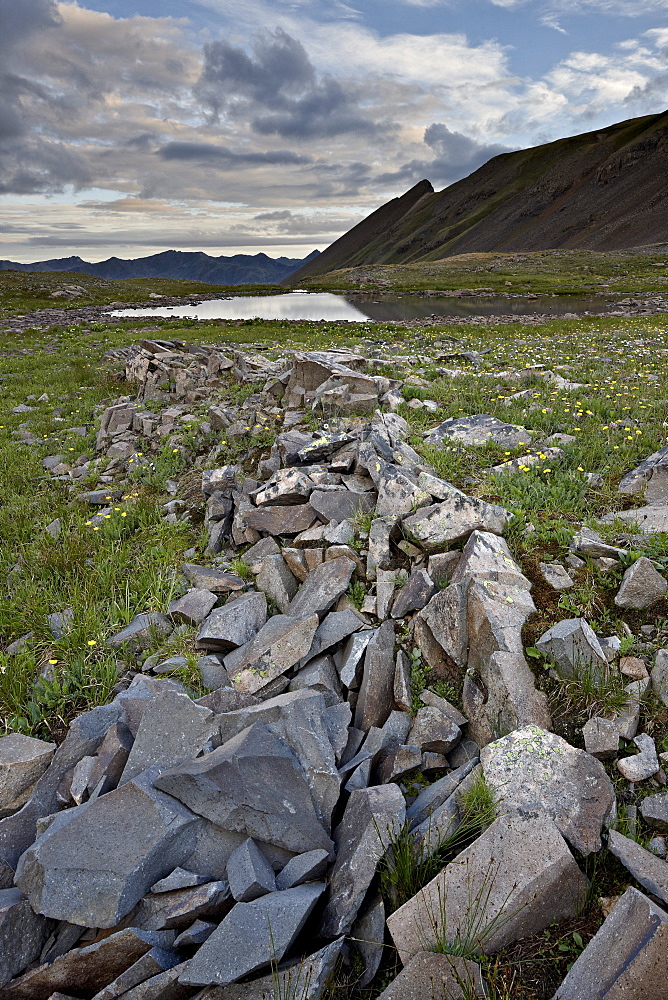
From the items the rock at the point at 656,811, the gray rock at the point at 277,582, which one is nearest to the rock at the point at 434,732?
the rock at the point at 656,811

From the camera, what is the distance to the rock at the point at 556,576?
18.1ft

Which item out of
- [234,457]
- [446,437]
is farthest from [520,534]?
[234,457]

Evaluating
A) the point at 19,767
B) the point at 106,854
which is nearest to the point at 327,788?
the point at 106,854

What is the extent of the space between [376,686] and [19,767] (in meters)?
3.37

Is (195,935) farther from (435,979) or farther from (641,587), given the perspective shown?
(641,587)

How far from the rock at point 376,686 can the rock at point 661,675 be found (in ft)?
7.53

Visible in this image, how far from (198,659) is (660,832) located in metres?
4.58

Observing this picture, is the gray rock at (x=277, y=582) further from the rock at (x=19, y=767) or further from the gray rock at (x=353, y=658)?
the rock at (x=19, y=767)

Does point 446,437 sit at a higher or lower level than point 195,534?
higher

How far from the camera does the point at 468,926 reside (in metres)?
3.09

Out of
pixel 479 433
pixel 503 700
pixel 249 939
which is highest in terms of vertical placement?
pixel 479 433

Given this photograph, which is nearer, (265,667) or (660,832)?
(660,832)

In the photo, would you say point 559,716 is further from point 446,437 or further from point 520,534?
point 446,437

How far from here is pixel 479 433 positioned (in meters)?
9.59
